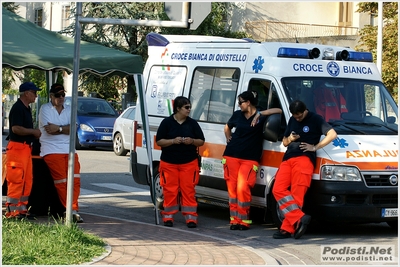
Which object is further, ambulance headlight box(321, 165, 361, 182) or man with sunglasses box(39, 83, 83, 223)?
man with sunglasses box(39, 83, 83, 223)

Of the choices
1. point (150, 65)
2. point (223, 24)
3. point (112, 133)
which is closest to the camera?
point (150, 65)

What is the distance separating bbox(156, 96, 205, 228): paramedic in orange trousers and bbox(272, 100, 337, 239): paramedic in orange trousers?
140 cm

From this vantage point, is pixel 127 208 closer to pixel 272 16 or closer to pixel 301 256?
pixel 301 256

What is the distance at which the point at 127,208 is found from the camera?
503 inches

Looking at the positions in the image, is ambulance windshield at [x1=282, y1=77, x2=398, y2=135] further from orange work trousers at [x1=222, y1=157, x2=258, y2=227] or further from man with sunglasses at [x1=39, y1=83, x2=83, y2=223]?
man with sunglasses at [x1=39, y1=83, x2=83, y2=223]

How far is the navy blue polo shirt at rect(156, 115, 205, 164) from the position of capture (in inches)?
434

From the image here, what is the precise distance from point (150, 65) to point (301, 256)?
5151 millimetres

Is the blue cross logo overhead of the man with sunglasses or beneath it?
overhead

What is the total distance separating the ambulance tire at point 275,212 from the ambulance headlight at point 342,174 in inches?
34.0

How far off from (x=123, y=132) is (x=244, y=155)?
12.9 metres

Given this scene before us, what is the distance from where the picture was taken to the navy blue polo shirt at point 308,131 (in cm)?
995

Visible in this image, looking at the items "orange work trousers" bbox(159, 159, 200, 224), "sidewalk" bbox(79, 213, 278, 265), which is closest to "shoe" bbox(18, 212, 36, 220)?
"sidewalk" bbox(79, 213, 278, 265)

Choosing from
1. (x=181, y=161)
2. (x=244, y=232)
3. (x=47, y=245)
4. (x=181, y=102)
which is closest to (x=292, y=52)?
(x=181, y=102)

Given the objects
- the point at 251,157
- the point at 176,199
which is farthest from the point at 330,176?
the point at 176,199
